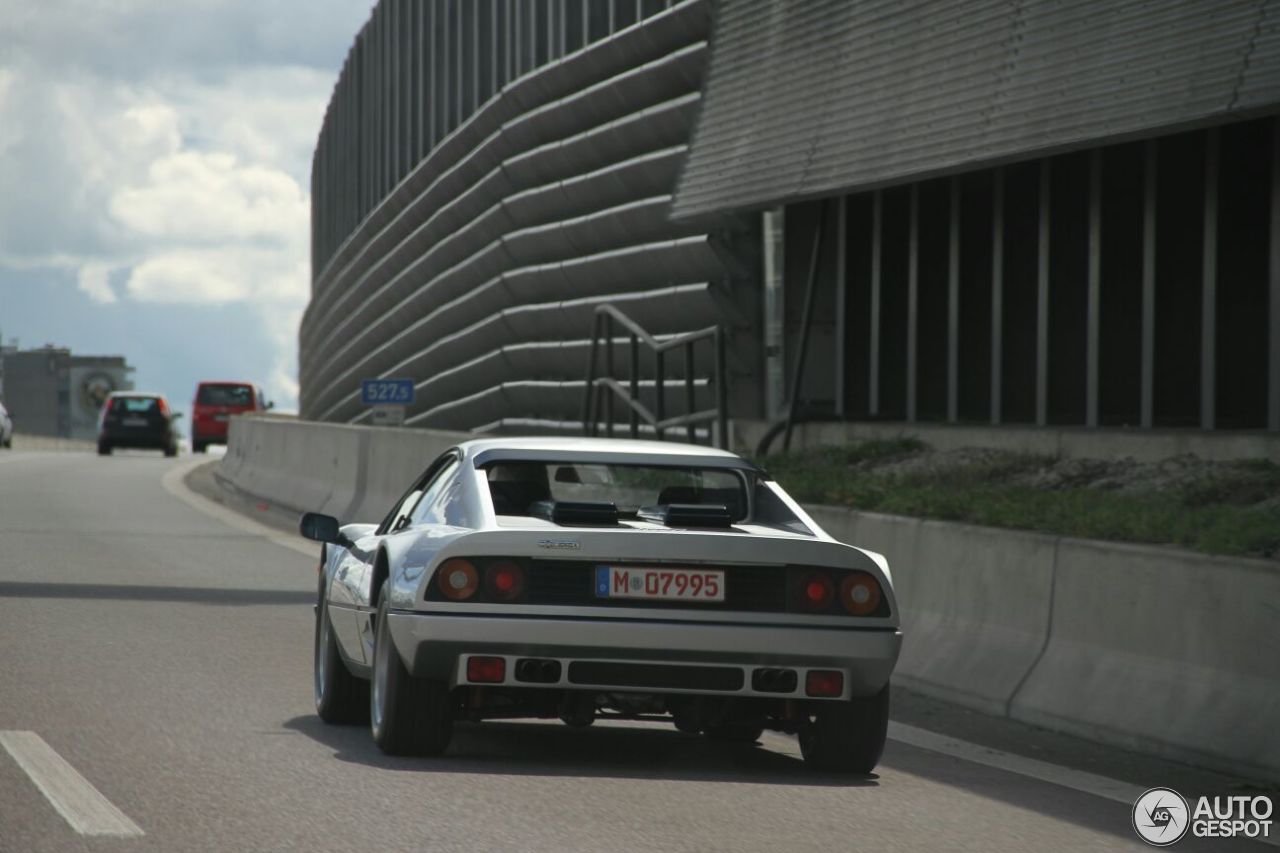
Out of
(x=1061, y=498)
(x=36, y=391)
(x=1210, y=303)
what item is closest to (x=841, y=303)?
(x=1210, y=303)

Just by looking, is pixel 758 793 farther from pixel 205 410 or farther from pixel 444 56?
pixel 205 410

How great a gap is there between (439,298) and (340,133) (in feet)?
67.2

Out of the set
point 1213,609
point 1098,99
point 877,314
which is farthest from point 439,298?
point 1213,609

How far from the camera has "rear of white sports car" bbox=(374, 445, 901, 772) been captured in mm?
7359

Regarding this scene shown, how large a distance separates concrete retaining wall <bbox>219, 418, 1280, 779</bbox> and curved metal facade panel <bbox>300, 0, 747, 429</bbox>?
41.6 feet

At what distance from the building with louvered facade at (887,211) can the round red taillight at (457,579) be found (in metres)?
7.44

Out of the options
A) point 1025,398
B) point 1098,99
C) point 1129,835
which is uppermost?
point 1098,99

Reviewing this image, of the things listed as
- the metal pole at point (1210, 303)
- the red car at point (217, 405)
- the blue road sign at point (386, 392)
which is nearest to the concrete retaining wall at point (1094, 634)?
the metal pole at point (1210, 303)

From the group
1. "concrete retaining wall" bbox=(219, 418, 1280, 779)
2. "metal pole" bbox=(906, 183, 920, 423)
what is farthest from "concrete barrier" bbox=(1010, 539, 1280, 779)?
"metal pole" bbox=(906, 183, 920, 423)

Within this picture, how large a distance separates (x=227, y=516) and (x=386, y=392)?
12.6 ft

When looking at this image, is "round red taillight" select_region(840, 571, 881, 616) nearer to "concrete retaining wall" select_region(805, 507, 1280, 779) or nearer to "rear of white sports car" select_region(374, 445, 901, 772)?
"rear of white sports car" select_region(374, 445, 901, 772)

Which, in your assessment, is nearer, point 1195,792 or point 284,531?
point 1195,792

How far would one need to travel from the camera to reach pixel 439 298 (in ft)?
128

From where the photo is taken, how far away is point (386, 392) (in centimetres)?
2938
